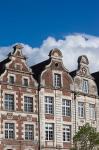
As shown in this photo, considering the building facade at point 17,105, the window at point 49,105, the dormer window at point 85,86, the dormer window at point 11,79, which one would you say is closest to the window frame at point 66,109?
the window at point 49,105

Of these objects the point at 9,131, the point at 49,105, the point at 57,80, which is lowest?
the point at 9,131

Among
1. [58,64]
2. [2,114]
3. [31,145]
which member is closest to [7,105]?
[2,114]

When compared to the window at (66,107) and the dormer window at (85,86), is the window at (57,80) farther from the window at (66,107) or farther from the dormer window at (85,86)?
the dormer window at (85,86)

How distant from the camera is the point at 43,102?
42.4m

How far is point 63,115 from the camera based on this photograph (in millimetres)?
43812

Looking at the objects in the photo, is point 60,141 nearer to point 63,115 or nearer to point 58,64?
point 63,115

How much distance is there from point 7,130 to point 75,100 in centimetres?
858

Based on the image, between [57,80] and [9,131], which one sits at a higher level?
[57,80]

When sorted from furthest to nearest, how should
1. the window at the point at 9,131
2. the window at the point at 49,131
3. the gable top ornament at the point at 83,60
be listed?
the gable top ornament at the point at 83,60
the window at the point at 49,131
the window at the point at 9,131

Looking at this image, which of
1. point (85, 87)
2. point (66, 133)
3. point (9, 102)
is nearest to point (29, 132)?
point (9, 102)

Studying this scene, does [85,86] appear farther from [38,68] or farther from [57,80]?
[38,68]

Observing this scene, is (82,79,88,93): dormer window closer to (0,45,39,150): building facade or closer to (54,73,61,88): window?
(54,73,61,88): window

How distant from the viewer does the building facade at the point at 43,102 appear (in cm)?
4019

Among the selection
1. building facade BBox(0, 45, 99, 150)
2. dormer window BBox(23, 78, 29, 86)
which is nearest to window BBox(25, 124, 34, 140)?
building facade BBox(0, 45, 99, 150)
